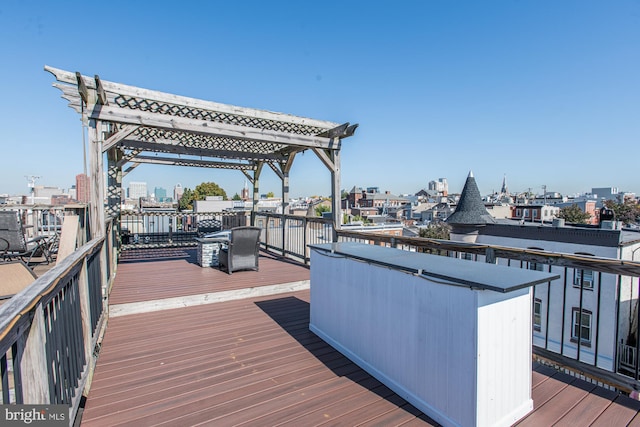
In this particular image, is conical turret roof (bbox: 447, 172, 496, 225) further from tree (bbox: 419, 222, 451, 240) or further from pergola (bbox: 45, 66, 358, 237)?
tree (bbox: 419, 222, 451, 240)

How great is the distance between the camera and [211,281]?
4918mm

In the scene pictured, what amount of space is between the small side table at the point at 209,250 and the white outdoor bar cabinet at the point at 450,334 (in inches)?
170

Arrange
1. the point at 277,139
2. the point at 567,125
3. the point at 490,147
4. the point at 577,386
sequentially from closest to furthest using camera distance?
the point at 577,386, the point at 277,139, the point at 567,125, the point at 490,147

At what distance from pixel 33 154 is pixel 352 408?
55.2ft

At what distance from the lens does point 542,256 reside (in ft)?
7.68

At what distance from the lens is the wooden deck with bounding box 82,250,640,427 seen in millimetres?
1887

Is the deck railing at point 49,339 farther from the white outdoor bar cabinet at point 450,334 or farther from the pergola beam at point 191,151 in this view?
the pergola beam at point 191,151

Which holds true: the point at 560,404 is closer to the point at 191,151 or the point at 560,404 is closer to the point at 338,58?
the point at 191,151

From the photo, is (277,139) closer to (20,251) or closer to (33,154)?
(20,251)

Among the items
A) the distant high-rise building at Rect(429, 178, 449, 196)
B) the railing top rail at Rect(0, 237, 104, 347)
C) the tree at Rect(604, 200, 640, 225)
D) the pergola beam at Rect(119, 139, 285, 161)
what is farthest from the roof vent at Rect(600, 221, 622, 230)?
the distant high-rise building at Rect(429, 178, 449, 196)

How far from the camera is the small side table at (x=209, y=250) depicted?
6.06 m

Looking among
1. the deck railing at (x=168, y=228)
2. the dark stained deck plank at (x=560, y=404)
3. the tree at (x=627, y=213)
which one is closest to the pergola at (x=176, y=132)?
the deck railing at (x=168, y=228)

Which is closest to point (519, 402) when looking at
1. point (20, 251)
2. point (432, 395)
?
point (432, 395)

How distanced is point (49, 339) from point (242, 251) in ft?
13.9
